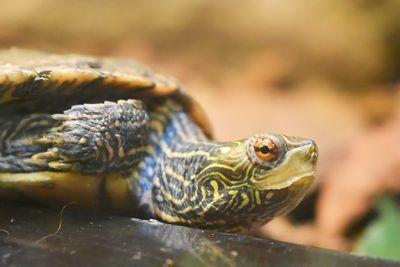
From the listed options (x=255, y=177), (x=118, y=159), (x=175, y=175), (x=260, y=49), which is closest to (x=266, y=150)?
(x=255, y=177)

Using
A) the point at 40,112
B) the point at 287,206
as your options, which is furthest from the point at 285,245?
the point at 40,112

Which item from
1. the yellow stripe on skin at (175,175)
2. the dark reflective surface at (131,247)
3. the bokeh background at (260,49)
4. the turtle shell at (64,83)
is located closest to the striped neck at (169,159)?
the yellow stripe on skin at (175,175)

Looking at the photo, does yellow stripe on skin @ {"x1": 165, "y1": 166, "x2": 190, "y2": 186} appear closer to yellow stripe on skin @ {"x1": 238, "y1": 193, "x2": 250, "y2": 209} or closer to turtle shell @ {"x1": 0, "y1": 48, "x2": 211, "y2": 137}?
yellow stripe on skin @ {"x1": 238, "y1": 193, "x2": 250, "y2": 209}

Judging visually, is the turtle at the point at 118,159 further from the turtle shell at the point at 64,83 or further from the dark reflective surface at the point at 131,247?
A: the dark reflective surface at the point at 131,247

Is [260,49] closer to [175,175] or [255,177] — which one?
[175,175]

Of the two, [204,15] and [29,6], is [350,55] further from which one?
[29,6]

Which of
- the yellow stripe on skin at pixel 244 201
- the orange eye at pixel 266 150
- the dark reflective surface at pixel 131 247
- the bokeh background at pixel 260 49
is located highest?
the bokeh background at pixel 260 49

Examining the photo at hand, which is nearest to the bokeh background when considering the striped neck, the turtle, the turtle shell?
the striped neck

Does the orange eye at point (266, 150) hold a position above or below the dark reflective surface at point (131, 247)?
above
